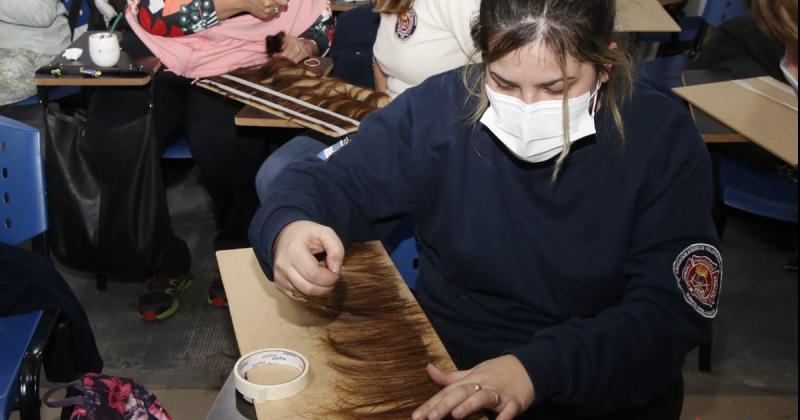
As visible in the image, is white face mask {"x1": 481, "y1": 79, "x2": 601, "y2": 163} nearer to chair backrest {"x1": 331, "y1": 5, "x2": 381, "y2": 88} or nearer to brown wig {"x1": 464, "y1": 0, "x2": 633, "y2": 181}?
brown wig {"x1": 464, "y1": 0, "x2": 633, "y2": 181}

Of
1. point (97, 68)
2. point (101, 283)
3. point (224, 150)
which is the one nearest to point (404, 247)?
point (224, 150)

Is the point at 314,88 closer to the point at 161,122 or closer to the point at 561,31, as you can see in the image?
the point at 161,122

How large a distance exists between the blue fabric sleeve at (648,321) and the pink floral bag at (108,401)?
3.00ft

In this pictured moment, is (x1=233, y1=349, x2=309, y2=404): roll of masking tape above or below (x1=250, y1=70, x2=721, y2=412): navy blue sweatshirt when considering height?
below

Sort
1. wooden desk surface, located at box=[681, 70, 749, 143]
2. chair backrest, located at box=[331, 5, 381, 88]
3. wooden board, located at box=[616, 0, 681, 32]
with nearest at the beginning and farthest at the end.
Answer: wooden desk surface, located at box=[681, 70, 749, 143] < wooden board, located at box=[616, 0, 681, 32] < chair backrest, located at box=[331, 5, 381, 88]

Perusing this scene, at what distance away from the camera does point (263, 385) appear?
4.54 feet

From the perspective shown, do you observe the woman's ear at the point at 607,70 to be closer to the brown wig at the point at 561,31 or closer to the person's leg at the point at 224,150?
the brown wig at the point at 561,31

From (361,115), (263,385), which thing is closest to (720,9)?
(361,115)

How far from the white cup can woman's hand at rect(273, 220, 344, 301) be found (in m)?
1.86

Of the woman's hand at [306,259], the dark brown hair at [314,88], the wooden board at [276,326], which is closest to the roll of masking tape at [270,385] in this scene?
the wooden board at [276,326]

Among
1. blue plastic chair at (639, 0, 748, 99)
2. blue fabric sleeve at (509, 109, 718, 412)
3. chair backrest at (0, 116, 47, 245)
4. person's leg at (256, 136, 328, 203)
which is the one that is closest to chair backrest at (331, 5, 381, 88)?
person's leg at (256, 136, 328, 203)

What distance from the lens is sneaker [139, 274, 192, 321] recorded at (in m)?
3.25

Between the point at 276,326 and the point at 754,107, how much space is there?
1862mm

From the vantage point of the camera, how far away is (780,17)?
109 centimetres
